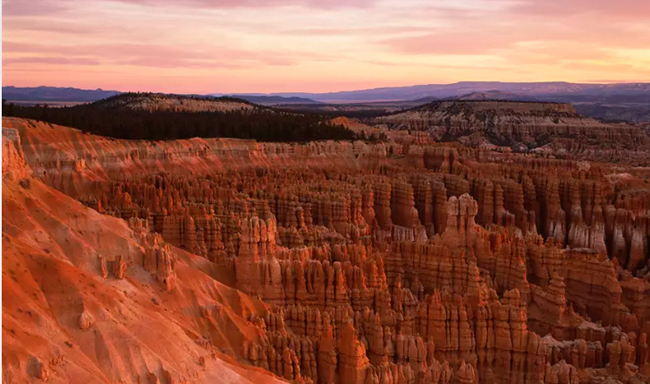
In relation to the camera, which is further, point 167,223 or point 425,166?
point 425,166

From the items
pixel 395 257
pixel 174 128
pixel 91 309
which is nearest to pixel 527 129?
pixel 174 128

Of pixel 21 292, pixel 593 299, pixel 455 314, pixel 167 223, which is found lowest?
pixel 593 299

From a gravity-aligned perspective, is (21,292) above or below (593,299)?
above

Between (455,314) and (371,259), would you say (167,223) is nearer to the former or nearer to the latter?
(371,259)

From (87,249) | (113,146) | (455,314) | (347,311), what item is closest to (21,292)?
(87,249)

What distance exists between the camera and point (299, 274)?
2700 centimetres

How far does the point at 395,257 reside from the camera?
105 feet

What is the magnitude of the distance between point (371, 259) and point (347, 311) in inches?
208

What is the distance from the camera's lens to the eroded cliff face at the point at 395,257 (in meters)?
23.1

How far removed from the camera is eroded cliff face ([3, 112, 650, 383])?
23125 mm

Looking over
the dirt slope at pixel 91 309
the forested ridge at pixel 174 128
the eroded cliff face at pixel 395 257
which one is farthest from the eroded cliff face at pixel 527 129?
the dirt slope at pixel 91 309

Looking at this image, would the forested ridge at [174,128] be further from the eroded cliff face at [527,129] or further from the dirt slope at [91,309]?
the dirt slope at [91,309]

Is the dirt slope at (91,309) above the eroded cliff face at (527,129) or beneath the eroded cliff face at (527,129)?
above

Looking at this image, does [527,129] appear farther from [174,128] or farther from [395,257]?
[395,257]
